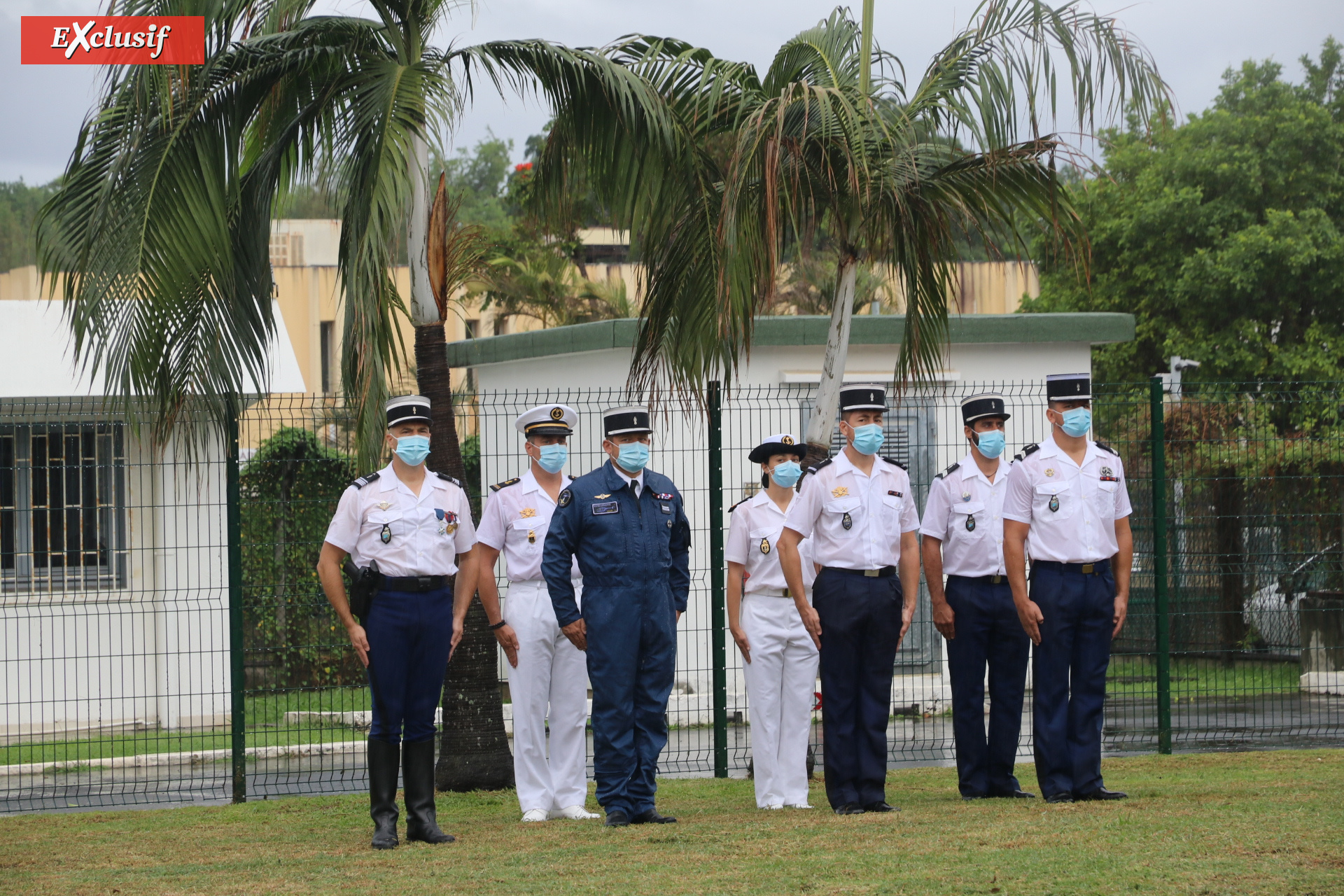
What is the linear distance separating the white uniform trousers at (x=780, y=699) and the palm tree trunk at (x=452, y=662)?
83.4 inches

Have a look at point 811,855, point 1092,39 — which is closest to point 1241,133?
point 1092,39

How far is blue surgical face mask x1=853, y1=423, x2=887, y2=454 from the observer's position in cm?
757

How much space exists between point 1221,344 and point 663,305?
18187mm

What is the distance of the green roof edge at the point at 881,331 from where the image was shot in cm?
1336

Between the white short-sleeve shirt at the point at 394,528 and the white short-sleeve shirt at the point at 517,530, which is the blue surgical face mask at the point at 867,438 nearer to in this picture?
the white short-sleeve shirt at the point at 517,530

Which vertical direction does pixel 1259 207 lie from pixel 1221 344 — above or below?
above

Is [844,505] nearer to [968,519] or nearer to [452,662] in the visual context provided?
[968,519]

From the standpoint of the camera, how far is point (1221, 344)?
25.2 m

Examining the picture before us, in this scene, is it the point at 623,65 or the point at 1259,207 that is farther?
the point at 1259,207

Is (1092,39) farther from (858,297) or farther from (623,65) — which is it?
(858,297)

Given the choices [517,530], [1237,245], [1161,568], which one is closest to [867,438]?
[517,530]

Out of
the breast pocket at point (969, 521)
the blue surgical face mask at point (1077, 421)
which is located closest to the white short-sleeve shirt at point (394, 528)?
the breast pocket at point (969, 521)

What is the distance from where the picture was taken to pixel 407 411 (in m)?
7.05

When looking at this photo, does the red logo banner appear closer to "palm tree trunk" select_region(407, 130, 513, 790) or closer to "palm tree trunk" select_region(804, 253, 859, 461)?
"palm tree trunk" select_region(407, 130, 513, 790)
